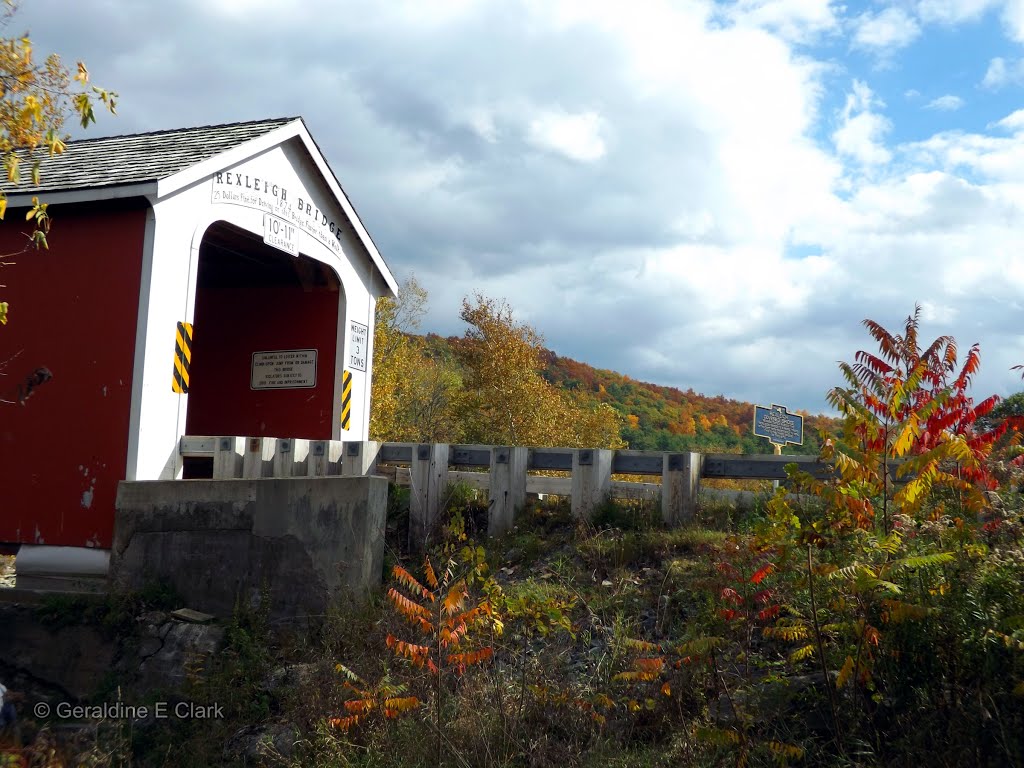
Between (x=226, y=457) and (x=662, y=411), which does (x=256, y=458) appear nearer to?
(x=226, y=457)

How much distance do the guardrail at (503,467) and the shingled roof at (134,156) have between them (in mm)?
2775

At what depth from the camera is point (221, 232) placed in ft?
37.5

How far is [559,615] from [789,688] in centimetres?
142

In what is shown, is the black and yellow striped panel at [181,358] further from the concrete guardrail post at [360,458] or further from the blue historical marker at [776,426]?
the blue historical marker at [776,426]

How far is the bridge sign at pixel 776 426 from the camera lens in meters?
11.4

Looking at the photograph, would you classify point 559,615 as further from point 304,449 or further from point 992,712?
point 304,449

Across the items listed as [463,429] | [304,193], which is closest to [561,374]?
[463,429]

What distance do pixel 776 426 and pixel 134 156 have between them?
27.1ft

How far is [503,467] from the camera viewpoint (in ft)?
28.7

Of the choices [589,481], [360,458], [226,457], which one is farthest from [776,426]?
[226,457]

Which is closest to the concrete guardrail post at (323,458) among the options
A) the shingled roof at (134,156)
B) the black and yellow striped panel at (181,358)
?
the black and yellow striped panel at (181,358)

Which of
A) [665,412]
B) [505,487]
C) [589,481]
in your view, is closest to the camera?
[589,481]

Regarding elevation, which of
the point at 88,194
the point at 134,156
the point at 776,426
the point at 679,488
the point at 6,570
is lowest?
the point at 6,570

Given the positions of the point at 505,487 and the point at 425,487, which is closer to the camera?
the point at 505,487
